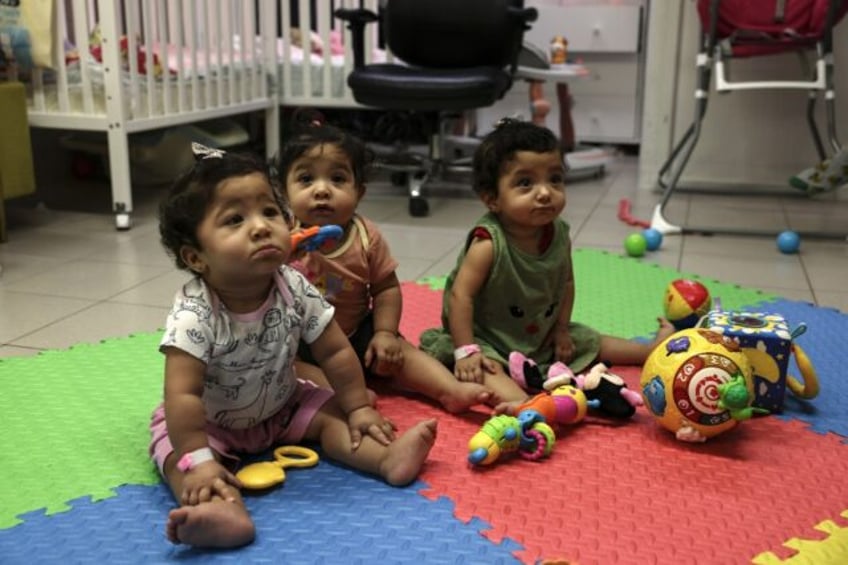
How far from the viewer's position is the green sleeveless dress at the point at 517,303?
1346 mm

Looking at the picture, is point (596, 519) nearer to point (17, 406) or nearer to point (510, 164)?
point (510, 164)

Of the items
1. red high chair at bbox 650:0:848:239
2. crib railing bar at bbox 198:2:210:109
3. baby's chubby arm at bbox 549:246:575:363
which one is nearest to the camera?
baby's chubby arm at bbox 549:246:575:363

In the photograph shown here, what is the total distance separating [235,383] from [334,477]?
17 centimetres

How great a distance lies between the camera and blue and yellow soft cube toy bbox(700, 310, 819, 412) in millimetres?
1228

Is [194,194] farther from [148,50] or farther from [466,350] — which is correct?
[148,50]

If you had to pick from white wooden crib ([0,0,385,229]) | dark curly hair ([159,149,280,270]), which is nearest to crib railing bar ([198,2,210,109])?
white wooden crib ([0,0,385,229])

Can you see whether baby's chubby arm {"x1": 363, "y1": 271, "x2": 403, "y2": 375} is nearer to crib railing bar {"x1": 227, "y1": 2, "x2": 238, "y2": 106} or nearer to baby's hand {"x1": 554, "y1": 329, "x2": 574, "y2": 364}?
baby's hand {"x1": 554, "y1": 329, "x2": 574, "y2": 364}

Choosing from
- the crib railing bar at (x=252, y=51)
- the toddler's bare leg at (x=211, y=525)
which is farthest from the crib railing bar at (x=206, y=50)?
the toddler's bare leg at (x=211, y=525)

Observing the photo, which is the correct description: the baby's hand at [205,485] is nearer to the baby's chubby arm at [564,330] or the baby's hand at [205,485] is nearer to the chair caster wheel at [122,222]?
the baby's chubby arm at [564,330]

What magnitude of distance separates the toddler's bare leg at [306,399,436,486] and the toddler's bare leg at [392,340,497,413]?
17cm

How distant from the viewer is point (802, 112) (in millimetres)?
3186

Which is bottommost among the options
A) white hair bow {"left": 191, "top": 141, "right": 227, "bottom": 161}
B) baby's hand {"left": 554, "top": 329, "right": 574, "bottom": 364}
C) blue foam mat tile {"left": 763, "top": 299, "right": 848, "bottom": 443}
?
blue foam mat tile {"left": 763, "top": 299, "right": 848, "bottom": 443}

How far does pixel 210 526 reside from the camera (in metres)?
0.88

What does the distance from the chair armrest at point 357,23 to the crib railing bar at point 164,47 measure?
1.78 ft
